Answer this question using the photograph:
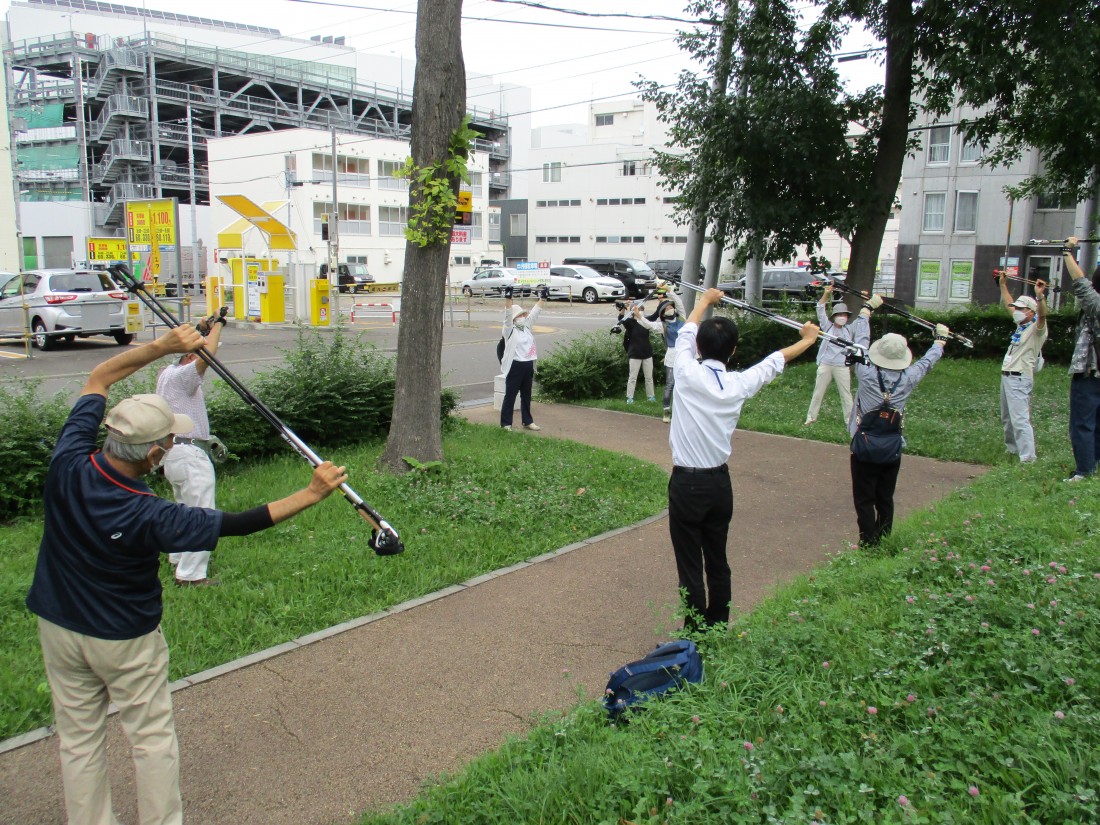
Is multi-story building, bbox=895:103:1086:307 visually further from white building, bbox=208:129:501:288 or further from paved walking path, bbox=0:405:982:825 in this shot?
paved walking path, bbox=0:405:982:825

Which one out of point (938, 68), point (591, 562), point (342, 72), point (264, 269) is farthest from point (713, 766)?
point (342, 72)

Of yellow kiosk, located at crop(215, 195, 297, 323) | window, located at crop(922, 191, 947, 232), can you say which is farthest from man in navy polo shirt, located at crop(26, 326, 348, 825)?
window, located at crop(922, 191, 947, 232)

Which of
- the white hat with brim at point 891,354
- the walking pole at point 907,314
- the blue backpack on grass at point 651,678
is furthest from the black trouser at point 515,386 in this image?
the blue backpack on grass at point 651,678

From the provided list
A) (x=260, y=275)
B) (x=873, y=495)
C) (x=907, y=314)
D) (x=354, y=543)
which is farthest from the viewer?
(x=260, y=275)

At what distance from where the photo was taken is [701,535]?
465 cm

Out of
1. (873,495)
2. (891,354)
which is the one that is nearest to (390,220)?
(891,354)

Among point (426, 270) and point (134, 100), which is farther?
point (134, 100)

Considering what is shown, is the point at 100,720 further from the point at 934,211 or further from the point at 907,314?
the point at 934,211

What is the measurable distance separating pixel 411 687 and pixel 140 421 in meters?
2.21

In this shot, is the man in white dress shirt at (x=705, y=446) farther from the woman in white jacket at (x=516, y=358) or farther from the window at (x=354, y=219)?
the window at (x=354, y=219)

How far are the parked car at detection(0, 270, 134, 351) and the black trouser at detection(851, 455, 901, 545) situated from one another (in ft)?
63.8

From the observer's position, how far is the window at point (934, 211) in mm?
35219

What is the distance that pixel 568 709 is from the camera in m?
4.36

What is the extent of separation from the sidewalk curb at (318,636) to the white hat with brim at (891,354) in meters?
2.60
